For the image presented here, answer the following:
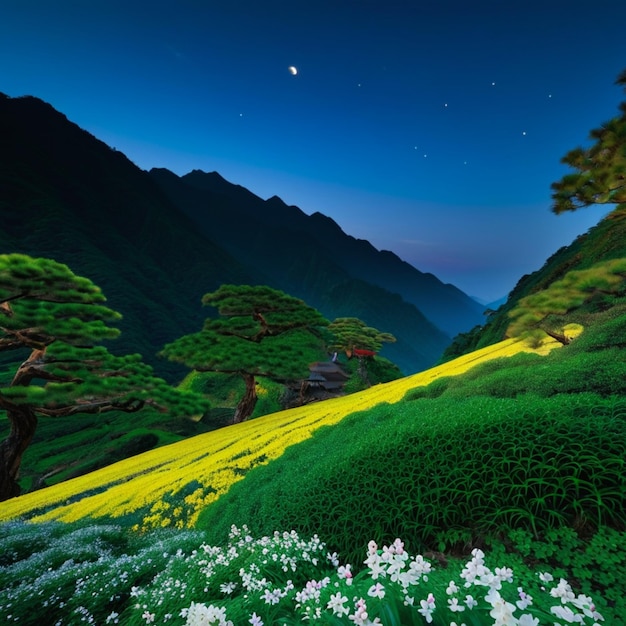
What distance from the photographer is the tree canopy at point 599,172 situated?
8.35 metres

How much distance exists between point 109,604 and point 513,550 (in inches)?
192

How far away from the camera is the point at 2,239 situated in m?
76.9

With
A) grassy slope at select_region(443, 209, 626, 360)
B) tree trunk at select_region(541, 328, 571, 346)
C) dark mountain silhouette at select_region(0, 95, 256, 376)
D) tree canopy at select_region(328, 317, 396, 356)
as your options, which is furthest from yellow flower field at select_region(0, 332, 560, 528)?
dark mountain silhouette at select_region(0, 95, 256, 376)

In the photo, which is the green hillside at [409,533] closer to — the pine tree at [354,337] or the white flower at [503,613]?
the white flower at [503,613]

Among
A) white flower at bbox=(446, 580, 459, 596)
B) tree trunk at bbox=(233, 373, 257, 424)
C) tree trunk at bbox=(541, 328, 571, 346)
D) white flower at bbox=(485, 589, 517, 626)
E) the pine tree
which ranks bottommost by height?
tree trunk at bbox=(233, 373, 257, 424)

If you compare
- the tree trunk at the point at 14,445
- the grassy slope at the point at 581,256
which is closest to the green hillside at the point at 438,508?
the grassy slope at the point at 581,256

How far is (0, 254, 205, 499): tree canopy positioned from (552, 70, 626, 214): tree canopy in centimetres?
1492

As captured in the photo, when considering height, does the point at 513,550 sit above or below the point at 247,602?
above

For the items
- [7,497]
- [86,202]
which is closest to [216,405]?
[7,497]

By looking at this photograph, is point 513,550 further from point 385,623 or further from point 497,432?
point 385,623

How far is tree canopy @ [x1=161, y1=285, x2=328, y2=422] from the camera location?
1989 cm

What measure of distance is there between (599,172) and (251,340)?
62.5ft

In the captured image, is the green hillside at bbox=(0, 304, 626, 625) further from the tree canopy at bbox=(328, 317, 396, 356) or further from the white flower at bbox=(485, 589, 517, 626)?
the tree canopy at bbox=(328, 317, 396, 356)

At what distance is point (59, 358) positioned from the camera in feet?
Result: 41.4
